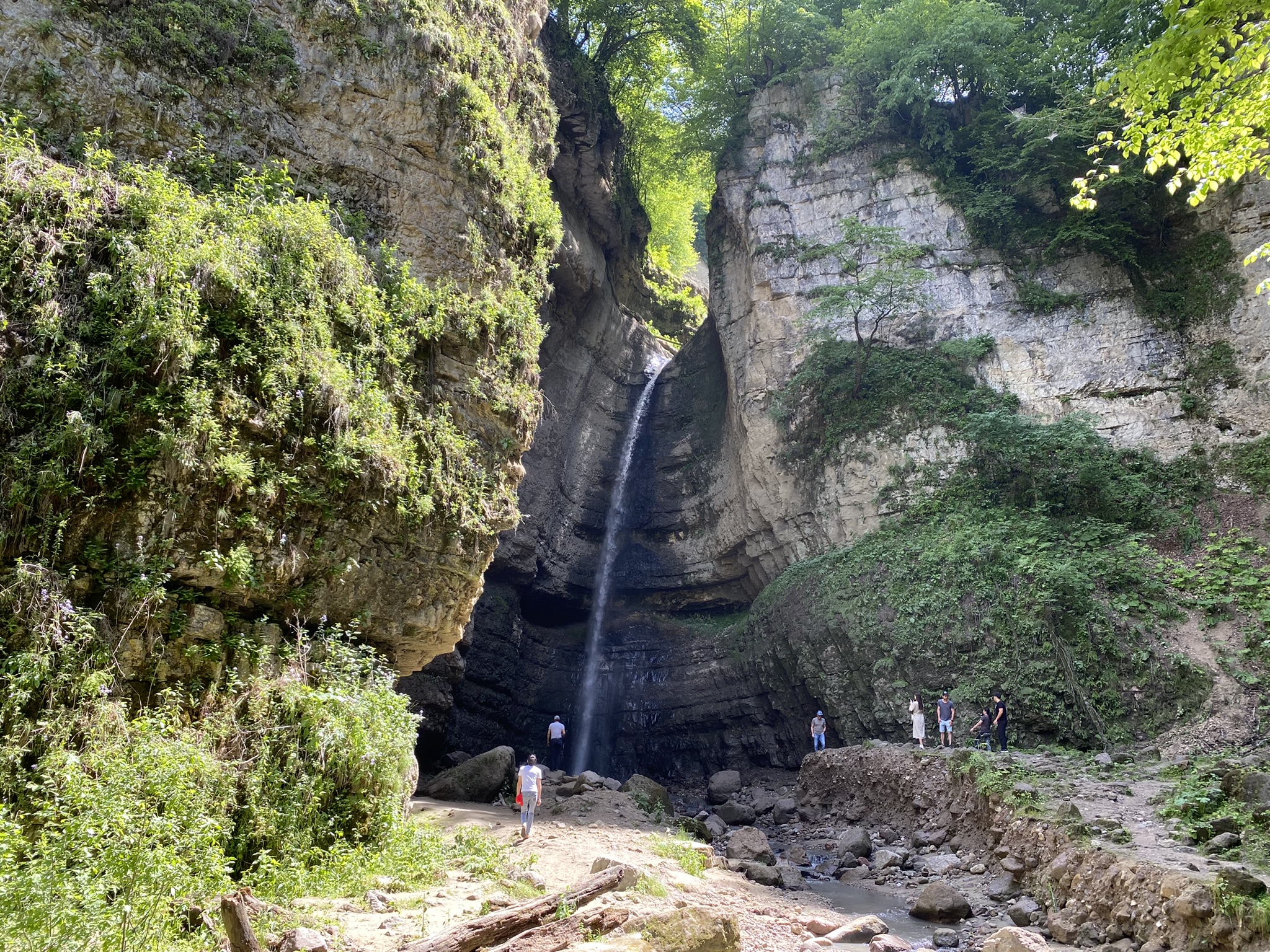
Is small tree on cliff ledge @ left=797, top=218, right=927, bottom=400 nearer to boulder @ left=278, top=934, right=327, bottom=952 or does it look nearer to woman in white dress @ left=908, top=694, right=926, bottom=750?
woman in white dress @ left=908, top=694, right=926, bottom=750

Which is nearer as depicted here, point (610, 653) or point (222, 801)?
point (222, 801)

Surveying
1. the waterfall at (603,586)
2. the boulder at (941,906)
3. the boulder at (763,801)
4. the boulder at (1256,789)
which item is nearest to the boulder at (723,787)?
the boulder at (763,801)

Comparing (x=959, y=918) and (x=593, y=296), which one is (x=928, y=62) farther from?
(x=959, y=918)

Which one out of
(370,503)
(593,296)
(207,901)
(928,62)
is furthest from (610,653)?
(928,62)

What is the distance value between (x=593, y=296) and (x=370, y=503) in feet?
52.8

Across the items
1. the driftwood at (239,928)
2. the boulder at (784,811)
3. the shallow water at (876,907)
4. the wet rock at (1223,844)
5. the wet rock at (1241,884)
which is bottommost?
the shallow water at (876,907)

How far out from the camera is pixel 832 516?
20.2 m

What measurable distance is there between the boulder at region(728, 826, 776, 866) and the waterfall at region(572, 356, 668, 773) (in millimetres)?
8593

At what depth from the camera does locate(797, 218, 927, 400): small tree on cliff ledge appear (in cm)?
2002

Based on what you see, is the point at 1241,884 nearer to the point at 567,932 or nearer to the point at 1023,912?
the point at 1023,912

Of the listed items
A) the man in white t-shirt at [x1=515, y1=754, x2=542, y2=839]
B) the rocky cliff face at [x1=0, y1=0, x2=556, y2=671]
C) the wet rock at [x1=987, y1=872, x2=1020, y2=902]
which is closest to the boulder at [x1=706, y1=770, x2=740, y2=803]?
the man in white t-shirt at [x1=515, y1=754, x2=542, y2=839]

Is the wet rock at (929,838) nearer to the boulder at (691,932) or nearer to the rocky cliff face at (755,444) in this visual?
the rocky cliff face at (755,444)

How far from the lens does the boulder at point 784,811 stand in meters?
15.1

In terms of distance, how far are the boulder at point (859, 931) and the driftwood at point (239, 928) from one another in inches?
221
